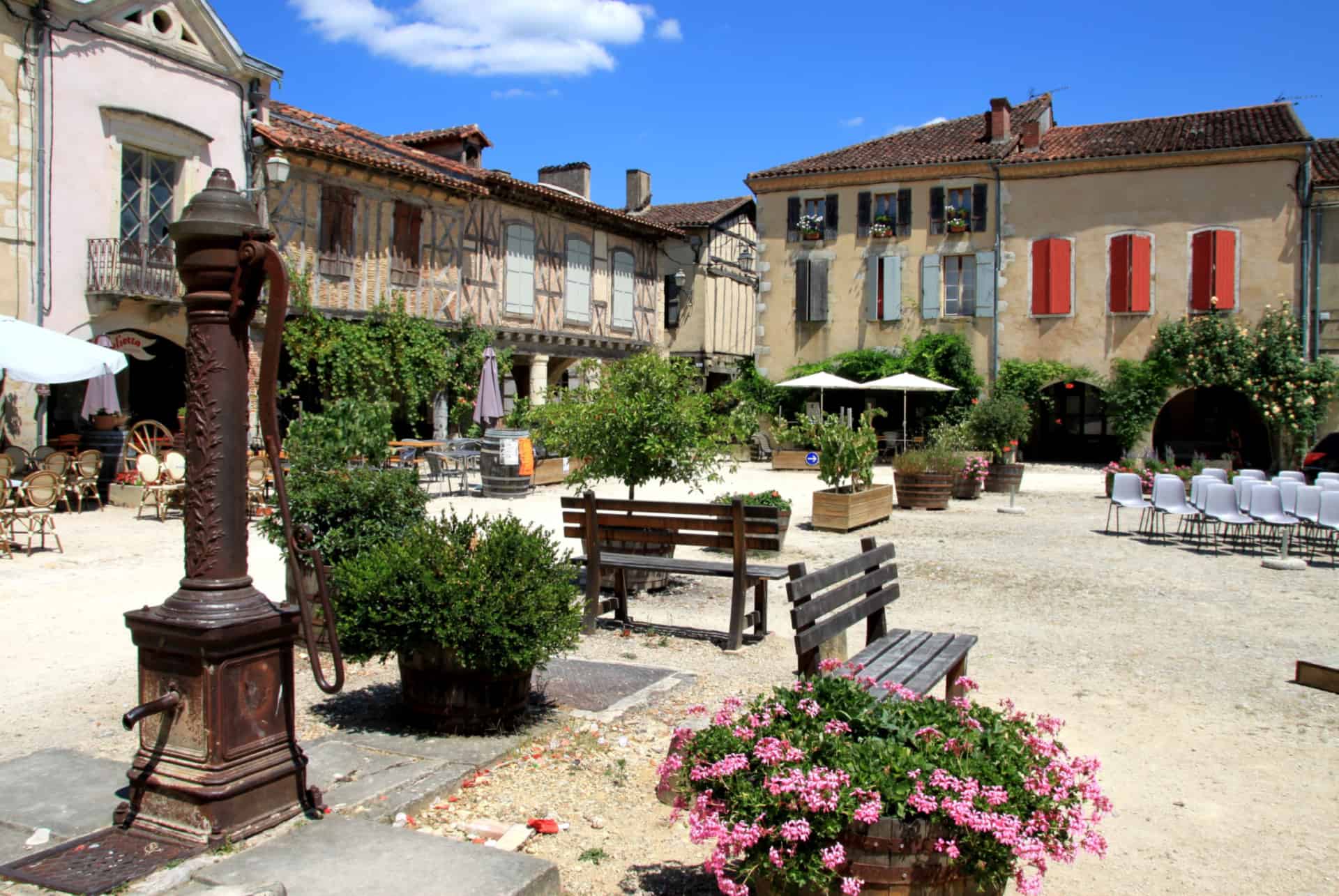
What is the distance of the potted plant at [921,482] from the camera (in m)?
14.9

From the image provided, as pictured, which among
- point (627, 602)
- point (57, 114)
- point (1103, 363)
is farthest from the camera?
point (1103, 363)

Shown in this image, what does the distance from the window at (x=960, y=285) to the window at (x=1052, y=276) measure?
1449 mm

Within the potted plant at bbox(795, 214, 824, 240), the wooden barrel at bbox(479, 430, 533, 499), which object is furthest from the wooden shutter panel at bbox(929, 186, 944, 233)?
the wooden barrel at bbox(479, 430, 533, 499)

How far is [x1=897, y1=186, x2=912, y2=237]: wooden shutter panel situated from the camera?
26016 mm

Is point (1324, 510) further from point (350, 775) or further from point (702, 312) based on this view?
point (702, 312)

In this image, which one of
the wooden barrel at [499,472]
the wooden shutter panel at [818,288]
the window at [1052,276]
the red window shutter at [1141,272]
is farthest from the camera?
the wooden shutter panel at [818,288]

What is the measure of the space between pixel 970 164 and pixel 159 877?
82.6ft

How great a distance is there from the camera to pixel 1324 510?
10.9 meters

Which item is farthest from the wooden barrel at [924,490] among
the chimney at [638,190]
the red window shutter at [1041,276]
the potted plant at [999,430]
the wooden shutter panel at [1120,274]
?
the chimney at [638,190]

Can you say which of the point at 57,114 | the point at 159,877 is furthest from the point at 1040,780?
the point at 57,114

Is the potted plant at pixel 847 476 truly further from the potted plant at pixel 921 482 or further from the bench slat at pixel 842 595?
the bench slat at pixel 842 595

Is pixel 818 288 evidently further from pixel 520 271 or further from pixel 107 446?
pixel 107 446

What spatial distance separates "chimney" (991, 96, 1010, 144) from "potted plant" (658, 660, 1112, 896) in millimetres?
25272

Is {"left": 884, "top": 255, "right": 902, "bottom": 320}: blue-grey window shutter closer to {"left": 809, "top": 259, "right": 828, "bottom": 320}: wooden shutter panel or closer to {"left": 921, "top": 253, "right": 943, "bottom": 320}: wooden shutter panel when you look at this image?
{"left": 921, "top": 253, "right": 943, "bottom": 320}: wooden shutter panel
